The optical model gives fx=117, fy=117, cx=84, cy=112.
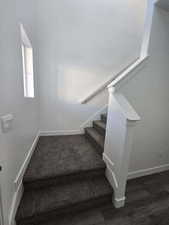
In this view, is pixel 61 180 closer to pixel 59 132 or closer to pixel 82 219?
pixel 82 219

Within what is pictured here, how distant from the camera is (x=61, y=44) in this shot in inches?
98.3

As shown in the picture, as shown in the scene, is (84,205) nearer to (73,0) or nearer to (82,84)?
(82,84)

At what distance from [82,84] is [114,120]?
4.84 feet

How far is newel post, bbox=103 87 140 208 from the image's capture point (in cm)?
140

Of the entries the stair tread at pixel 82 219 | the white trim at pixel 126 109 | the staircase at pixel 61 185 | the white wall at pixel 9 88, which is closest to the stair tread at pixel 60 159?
the staircase at pixel 61 185

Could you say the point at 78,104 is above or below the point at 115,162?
above

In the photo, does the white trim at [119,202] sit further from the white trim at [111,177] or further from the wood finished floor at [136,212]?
the white trim at [111,177]

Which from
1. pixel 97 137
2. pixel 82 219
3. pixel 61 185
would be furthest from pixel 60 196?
pixel 97 137

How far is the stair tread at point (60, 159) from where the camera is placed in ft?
5.17

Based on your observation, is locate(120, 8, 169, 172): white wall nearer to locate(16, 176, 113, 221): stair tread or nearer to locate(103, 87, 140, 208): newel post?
locate(103, 87, 140, 208): newel post

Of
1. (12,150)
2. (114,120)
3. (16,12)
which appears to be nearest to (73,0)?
(16,12)

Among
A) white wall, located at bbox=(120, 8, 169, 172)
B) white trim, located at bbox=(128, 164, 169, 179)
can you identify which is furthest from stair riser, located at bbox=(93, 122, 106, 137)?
white trim, located at bbox=(128, 164, 169, 179)

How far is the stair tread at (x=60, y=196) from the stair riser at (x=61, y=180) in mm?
47

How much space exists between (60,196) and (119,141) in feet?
3.26
